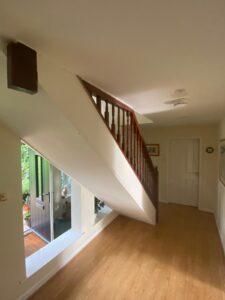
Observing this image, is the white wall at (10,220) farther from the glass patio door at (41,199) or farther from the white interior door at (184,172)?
the white interior door at (184,172)

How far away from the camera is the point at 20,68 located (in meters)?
0.93

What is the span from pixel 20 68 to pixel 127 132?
1640 mm

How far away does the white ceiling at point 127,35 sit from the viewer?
68 centimetres

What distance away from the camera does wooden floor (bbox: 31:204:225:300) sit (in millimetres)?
1956

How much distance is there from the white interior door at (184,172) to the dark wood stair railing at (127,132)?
5.26 feet

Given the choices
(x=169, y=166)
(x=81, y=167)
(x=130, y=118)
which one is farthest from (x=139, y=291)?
(x=169, y=166)

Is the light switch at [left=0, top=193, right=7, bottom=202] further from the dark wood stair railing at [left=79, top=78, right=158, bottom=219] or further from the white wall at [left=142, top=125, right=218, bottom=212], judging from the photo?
the white wall at [left=142, top=125, right=218, bottom=212]

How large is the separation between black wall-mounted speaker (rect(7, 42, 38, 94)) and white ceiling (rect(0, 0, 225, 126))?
5cm

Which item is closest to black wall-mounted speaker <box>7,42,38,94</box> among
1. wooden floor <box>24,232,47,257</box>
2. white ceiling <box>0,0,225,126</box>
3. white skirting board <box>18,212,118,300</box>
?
white ceiling <box>0,0,225,126</box>

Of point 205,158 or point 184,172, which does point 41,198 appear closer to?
point 184,172

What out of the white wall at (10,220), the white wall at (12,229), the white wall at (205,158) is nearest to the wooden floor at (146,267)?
the white wall at (12,229)

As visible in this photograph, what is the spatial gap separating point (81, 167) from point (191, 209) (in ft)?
12.0

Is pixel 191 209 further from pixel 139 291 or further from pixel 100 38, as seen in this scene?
pixel 100 38

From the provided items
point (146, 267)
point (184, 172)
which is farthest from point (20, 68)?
point (184, 172)
